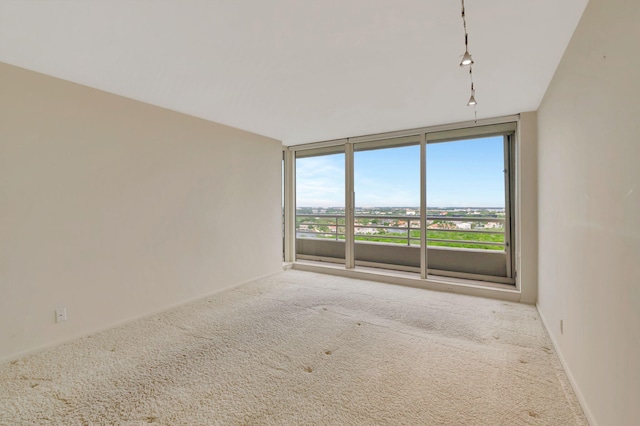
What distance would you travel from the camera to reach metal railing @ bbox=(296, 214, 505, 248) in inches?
163

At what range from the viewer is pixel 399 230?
4.82m

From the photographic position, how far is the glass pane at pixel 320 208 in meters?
4.92

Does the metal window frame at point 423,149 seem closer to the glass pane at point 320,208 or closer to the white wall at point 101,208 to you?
the glass pane at point 320,208

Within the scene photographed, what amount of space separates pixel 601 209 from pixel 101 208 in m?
3.62

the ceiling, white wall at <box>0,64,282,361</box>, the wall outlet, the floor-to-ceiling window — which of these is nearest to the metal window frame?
the floor-to-ceiling window

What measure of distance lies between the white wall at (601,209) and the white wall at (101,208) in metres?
3.53

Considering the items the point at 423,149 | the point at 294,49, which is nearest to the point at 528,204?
the point at 423,149

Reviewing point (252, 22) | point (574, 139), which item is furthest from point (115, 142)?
point (574, 139)

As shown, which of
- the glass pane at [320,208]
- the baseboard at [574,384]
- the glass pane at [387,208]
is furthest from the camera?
the glass pane at [320,208]

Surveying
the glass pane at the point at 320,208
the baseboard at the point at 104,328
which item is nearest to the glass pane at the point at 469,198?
the glass pane at the point at 320,208

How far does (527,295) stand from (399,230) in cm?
200

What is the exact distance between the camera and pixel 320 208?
5.33 m

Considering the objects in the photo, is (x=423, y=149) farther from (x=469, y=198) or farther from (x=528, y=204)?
(x=528, y=204)

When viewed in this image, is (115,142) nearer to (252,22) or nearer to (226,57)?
(226,57)
